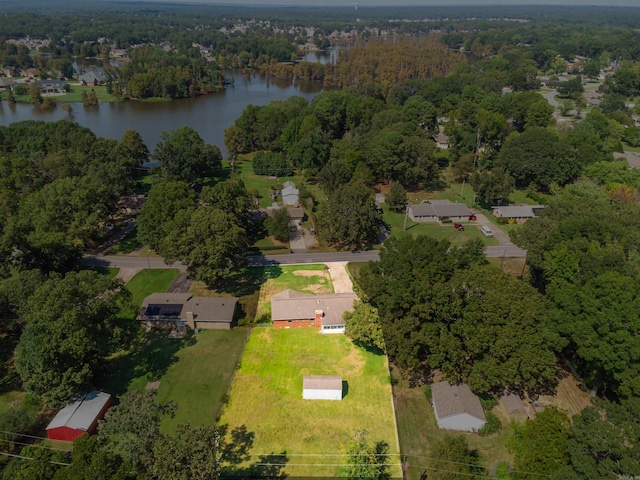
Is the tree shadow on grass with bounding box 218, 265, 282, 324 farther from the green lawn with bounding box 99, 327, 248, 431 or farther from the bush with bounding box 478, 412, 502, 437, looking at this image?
the bush with bounding box 478, 412, 502, 437

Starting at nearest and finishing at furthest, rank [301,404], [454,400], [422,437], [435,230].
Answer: [422,437] → [454,400] → [301,404] → [435,230]

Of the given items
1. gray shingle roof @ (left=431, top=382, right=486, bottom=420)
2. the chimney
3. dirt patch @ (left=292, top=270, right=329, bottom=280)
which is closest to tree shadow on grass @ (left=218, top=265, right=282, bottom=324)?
dirt patch @ (left=292, top=270, right=329, bottom=280)

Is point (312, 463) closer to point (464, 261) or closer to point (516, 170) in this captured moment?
point (464, 261)

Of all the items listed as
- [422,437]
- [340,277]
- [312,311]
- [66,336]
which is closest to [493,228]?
[340,277]

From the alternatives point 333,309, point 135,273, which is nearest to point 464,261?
point 333,309

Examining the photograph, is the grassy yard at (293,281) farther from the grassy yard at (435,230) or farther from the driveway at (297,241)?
the grassy yard at (435,230)

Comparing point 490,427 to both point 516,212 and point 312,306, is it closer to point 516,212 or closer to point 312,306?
point 312,306
